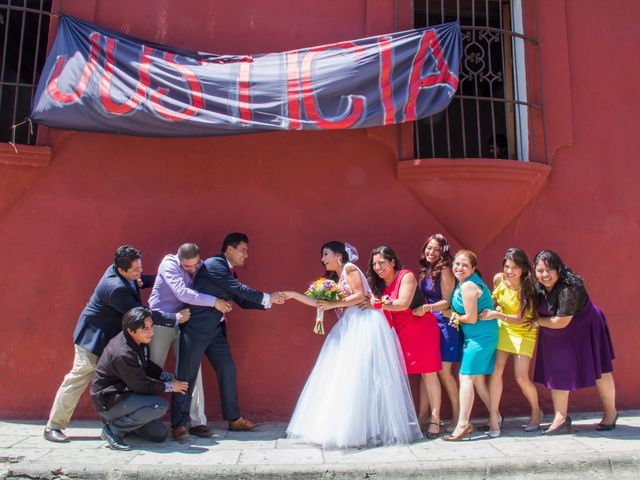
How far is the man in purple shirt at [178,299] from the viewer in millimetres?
5109

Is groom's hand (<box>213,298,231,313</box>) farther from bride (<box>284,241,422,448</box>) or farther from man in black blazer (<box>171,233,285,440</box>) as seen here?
bride (<box>284,241,422,448</box>)

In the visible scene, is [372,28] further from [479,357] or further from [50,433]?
[50,433]

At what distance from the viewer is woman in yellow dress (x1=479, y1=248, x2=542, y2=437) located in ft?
16.6

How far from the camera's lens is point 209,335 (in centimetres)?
522

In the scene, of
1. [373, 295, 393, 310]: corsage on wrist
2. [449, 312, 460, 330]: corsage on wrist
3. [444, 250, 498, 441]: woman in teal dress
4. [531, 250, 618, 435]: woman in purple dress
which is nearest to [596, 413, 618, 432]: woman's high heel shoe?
[531, 250, 618, 435]: woman in purple dress

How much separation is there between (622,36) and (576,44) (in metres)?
0.57

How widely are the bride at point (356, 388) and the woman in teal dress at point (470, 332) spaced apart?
46 centimetres

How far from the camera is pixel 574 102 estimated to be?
6.41 metres

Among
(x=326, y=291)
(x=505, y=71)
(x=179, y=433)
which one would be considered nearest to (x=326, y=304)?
(x=326, y=291)

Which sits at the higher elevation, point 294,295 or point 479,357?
point 294,295

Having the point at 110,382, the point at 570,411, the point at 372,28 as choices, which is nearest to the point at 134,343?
the point at 110,382

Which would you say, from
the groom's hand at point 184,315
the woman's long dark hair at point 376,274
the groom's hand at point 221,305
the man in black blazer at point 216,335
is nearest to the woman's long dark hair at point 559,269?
the woman's long dark hair at point 376,274

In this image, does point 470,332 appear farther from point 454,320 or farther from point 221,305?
point 221,305

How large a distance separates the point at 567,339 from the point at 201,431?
345 centimetres
